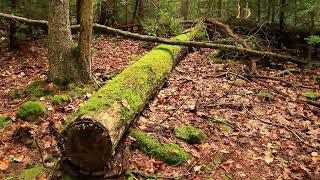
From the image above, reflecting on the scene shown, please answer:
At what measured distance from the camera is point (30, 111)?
609 cm

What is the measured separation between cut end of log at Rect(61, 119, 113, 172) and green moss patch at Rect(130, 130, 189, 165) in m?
1.06

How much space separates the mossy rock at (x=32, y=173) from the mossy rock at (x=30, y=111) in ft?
4.47

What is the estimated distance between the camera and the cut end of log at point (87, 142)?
4.22 meters

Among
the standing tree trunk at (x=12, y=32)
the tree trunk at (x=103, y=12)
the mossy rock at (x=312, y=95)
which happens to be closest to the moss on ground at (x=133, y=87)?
the mossy rock at (x=312, y=95)

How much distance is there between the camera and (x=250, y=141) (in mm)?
5883

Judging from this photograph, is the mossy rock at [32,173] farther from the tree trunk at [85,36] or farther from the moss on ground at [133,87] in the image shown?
the tree trunk at [85,36]

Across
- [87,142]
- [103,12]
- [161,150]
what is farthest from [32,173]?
[103,12]

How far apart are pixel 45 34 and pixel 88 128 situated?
31.7 ft

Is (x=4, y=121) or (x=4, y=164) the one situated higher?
(x=4, y=121)

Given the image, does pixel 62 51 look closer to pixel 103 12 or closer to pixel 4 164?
pixel 4 164

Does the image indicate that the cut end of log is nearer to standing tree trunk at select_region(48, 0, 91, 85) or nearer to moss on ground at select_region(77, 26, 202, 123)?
moss on ground at select_region(77, 26, 202, 123)

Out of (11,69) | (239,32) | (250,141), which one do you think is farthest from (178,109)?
(239,32)

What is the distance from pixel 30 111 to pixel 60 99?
746 mm

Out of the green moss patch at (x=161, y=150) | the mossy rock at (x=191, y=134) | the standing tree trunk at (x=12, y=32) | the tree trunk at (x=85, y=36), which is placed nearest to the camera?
the green moss patch at (x=161, y=150)
